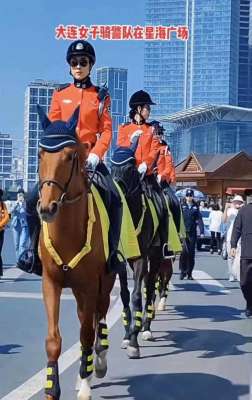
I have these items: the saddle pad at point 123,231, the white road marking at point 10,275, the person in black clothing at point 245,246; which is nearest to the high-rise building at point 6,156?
the white road marking at point 10,275

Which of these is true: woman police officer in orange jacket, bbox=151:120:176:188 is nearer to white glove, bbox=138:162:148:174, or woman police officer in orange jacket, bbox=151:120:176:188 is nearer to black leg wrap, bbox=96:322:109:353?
white glove, bbox=138:162:148:174

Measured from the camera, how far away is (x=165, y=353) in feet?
27.9

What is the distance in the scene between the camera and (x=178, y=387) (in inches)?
275

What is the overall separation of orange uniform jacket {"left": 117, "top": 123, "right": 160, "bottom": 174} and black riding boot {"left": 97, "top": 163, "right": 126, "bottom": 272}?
101 inches

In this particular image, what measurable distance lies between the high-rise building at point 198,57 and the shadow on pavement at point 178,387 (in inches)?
3842

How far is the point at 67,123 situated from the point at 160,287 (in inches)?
291

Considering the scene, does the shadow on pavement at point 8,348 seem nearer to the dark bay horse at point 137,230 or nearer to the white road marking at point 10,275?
the dark bay horse at point 137,230

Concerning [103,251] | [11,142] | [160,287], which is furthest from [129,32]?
[11,142]

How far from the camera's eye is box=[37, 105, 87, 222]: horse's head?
207 inches

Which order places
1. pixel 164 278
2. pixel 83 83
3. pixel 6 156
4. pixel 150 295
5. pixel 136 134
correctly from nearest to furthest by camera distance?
pixel 83 83, pixel 136 134, pixel 150 295, pixel 164 278, pixel 6 156

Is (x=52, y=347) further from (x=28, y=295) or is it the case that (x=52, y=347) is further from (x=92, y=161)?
(x=28, y=295)

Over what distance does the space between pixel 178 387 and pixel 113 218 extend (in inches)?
70.7

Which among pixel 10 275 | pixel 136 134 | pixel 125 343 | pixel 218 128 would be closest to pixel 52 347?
pixel 125 343

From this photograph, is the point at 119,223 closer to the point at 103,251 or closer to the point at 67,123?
the point at 103,251
